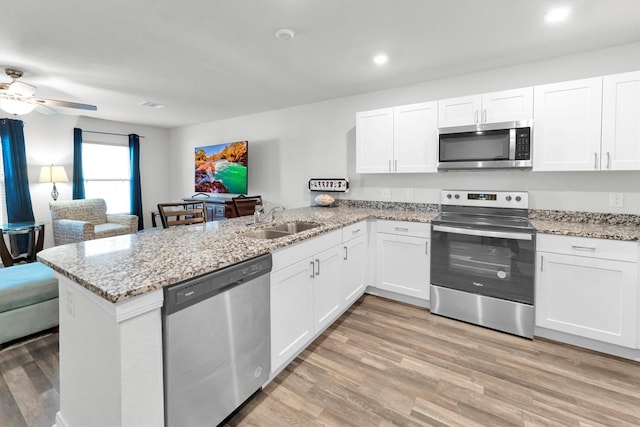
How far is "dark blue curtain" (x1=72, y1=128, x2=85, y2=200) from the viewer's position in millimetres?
5074

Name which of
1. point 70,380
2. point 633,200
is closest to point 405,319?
point 633,200

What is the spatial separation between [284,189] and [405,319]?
2.63 meters

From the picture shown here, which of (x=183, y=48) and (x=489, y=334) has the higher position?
(x=183, y=48)

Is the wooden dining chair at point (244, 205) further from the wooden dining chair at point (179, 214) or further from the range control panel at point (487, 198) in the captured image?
the range control panel at point (487, 198)

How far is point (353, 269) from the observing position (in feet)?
9.32

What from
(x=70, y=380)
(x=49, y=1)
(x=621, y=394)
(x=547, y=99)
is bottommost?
(x=621, y=394)

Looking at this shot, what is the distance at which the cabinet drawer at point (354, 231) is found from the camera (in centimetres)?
266

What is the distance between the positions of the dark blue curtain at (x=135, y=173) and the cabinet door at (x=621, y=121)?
667 centimetres

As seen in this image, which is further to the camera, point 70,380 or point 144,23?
point 144,23

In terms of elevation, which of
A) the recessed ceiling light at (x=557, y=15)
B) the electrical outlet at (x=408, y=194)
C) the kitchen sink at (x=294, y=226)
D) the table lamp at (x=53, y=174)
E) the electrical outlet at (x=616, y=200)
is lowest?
the kitchen sink at (x=294, y=226)

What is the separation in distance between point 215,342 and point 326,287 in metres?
1.11

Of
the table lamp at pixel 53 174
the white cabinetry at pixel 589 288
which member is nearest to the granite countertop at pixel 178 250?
the white cabinetry at pixel 589 288

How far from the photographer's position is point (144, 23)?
6.88ft

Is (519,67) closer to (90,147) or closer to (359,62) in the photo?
(359,62)
